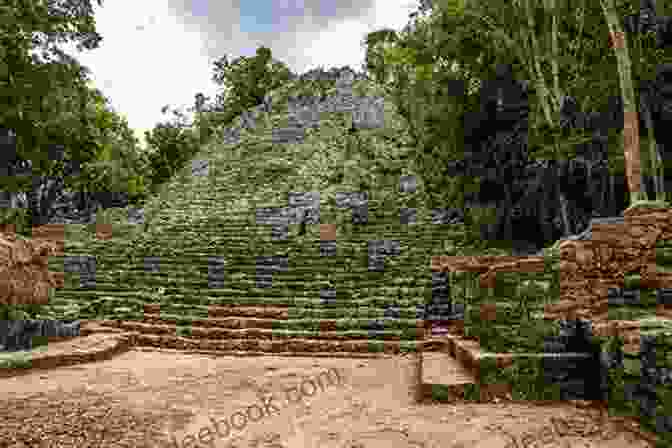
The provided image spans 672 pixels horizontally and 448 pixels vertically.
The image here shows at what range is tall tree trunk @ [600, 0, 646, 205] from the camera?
5535 mm

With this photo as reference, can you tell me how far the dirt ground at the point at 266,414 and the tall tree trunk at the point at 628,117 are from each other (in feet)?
10.7

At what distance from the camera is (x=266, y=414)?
11.3 ft

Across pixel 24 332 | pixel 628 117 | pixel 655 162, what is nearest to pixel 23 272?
pixel 24 332

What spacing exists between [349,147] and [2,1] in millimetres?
9249

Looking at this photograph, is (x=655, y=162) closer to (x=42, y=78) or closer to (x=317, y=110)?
(x=42, y=78)

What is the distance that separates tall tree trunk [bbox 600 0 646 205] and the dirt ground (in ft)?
10.7

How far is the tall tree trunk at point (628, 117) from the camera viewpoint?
5535mm

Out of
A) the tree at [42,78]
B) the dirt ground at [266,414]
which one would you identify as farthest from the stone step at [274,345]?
the tree at [42,78]

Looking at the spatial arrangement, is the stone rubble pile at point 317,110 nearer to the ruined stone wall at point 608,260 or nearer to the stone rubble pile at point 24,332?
the stone rubble pile at point 24,332

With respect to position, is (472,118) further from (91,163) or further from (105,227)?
(91,163)

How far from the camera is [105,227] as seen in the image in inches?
462

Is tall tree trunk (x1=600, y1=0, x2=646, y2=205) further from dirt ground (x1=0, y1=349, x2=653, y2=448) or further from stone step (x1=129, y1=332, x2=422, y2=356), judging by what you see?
dirt ground (x1=0, y1=349, x2=653, y2=448)

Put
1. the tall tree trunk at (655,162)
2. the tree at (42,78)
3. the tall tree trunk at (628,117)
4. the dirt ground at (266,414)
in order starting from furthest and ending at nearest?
the tree at (42,78), the tall tree trunk at (655,162), the tall tree trunk at (628,117), the dirt ground at (266,414)

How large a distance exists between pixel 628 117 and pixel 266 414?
5395 mm
